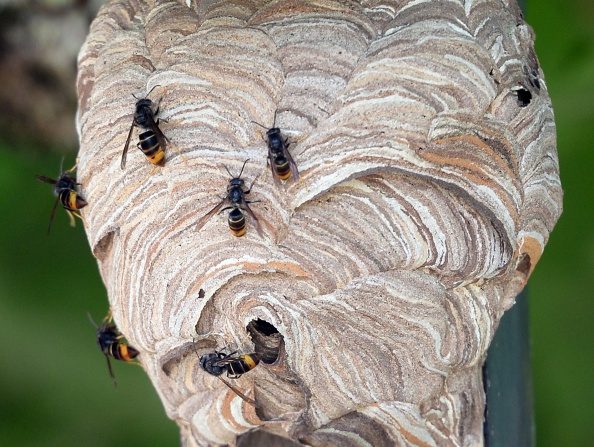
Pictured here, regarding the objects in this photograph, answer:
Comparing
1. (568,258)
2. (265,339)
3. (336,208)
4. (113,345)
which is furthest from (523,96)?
(568,258)

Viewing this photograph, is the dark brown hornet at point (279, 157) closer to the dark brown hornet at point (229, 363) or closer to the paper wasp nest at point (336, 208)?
the paper wasp nest at point (336, 208)

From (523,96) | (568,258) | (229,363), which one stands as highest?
(568,258)

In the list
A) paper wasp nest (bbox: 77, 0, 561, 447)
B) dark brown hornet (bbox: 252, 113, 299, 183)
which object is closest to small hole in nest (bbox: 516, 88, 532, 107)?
paper wasp nest (bbox: 77, 0, 561, 447)

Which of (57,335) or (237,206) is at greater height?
(57,335)

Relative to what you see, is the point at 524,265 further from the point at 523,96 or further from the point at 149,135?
the point at 149,135

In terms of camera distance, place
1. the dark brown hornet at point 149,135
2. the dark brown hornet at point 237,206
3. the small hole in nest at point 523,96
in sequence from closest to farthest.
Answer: the dark brown hornet at point 237,206
the dark brown hornet at point 149,135
the small hole in nest at point 523,96

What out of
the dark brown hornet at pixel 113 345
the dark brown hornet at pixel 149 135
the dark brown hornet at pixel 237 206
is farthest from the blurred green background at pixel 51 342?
the dark brown hornet at pixel 237 206

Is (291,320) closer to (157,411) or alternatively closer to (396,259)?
(396,259)
